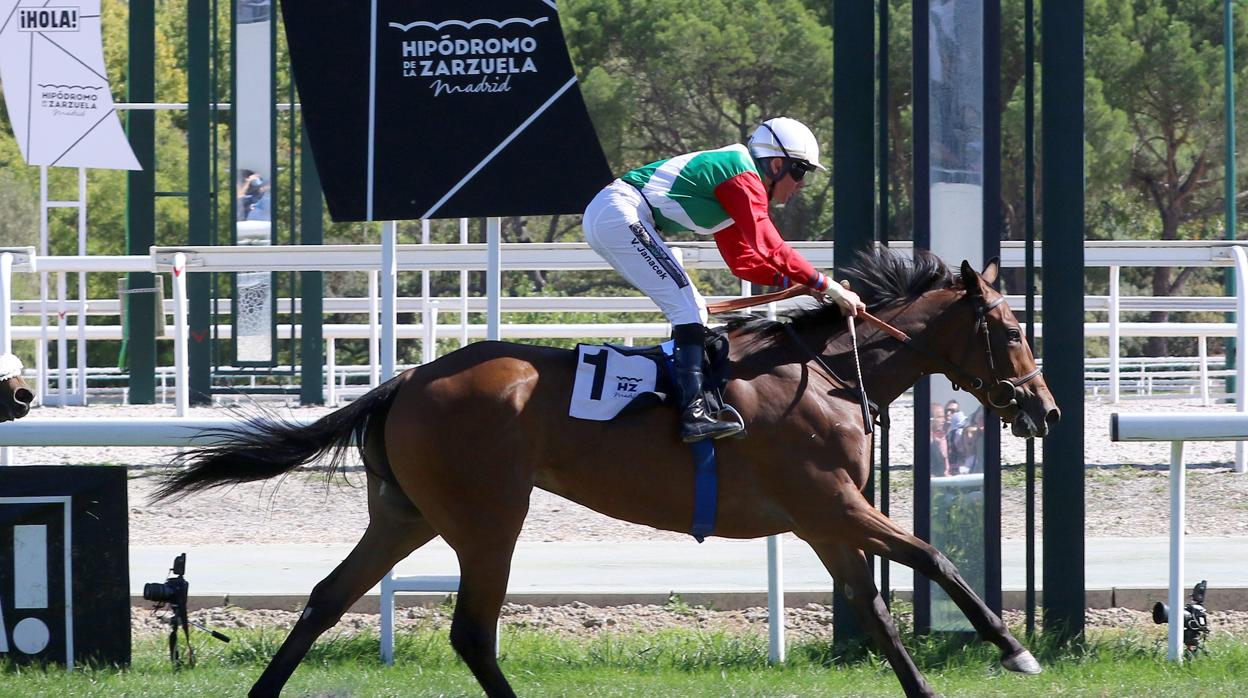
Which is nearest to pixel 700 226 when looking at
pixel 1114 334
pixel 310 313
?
pixel 1114 334

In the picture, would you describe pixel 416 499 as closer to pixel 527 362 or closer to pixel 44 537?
pixel 527 362

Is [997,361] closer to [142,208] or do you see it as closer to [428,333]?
[428,333]

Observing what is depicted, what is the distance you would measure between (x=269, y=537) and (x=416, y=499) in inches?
166

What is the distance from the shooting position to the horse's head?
5.48 m

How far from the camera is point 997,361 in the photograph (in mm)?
5559

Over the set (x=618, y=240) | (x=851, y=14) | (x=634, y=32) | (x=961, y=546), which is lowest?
(x=961, y=546)

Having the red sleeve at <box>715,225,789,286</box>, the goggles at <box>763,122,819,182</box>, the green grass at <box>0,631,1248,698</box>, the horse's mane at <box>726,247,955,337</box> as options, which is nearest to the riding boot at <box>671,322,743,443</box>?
the red sleeve at <box>715,225,789,286</box>

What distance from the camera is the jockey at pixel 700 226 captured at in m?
5.20

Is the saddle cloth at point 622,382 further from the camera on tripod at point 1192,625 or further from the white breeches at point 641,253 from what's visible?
the camera on tripod at point 1192,625

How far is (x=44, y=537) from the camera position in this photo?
Answer: 5.86m

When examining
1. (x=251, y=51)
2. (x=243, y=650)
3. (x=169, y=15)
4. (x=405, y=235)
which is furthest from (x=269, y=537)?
(x=169, y=15)

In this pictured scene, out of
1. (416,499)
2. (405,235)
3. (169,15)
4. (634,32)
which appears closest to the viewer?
(416,499)

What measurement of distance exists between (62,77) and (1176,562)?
12391 millimetres

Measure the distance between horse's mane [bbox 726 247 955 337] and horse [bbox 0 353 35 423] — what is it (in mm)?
2829
